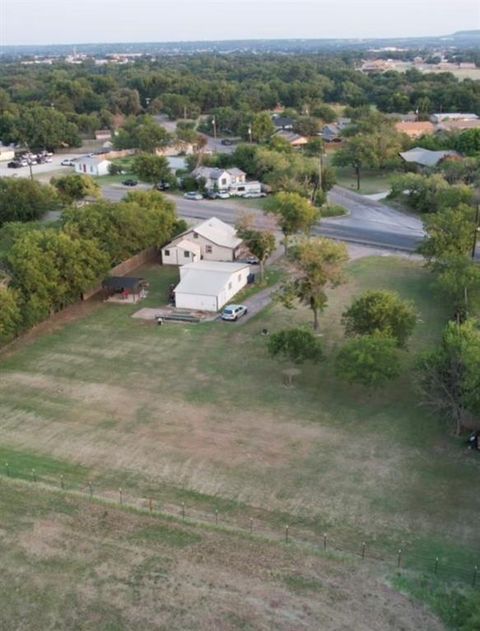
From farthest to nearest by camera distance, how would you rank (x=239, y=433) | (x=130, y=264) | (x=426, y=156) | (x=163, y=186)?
(x=426, y=156) → (x=163, y=186) → (x=130, y=264) → (x=239, y=433)

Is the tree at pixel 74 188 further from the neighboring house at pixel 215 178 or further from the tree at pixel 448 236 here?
the tree at pixel 448 236

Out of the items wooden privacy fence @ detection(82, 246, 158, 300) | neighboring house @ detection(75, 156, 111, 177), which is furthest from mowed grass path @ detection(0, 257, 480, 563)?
neighboring house @ detection(75, 156, 111, 177)

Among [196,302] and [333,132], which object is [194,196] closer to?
[196,302]

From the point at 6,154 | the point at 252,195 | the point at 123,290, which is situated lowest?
the point at 252,195

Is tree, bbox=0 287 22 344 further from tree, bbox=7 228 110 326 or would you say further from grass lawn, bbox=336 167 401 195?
grass lawn, bbox=336 167 401 195

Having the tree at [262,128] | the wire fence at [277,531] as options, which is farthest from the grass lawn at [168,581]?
the tree at [262,128]

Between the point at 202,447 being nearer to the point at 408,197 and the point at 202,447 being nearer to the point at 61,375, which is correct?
the point at 61,375

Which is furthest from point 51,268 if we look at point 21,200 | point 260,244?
point 21,200
